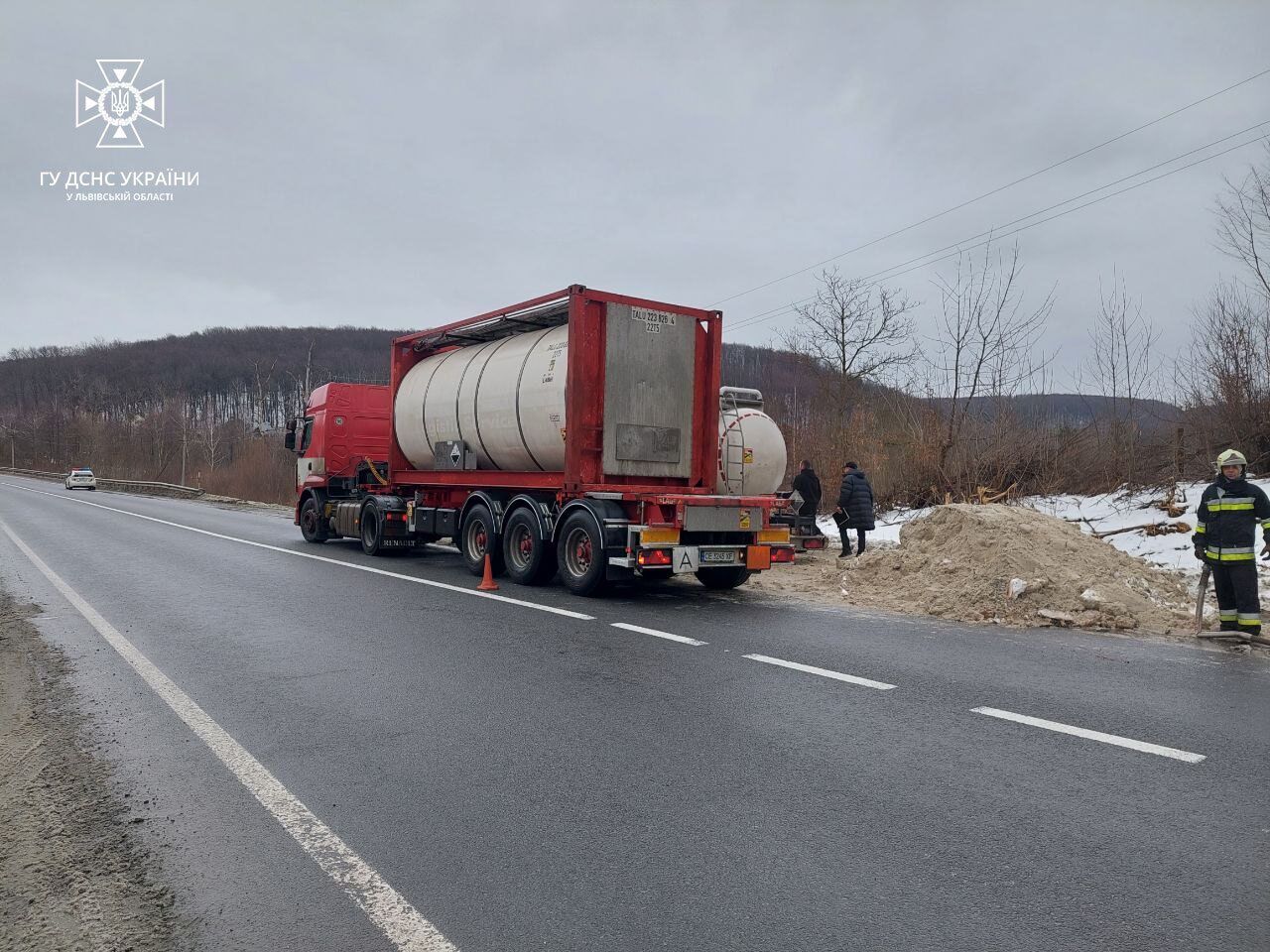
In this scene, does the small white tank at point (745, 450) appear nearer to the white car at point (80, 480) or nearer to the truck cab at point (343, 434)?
the truck cab at point (343, 434)

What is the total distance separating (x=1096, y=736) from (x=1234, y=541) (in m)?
4.66

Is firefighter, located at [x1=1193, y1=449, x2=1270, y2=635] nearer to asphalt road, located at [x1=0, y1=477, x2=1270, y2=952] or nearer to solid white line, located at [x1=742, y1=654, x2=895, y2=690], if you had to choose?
asphalt road, located at [x1=0, y1=477, x2=1270, y2=952]

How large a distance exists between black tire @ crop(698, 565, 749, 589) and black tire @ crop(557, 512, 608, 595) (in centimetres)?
176

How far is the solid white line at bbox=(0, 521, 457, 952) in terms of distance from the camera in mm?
2836

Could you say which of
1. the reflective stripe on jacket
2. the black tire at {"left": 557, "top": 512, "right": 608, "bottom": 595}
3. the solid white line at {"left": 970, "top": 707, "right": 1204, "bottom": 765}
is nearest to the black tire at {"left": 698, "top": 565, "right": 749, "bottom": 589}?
the black tire at {"left": 557, "top": 512, "right": 608, "bottom": 595}

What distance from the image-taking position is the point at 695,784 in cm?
Answer: 415

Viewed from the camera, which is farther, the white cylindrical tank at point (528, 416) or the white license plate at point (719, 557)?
the white cylindrical tank at point (528, 416)

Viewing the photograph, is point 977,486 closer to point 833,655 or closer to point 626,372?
point 626,372

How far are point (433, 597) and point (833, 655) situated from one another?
4887 mm

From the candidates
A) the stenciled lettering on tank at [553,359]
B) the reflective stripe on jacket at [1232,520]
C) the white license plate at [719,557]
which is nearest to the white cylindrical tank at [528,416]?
the stenciled lettering on tank at [553,359]

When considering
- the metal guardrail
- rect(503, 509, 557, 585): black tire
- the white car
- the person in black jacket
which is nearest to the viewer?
rect(503, 509, 557, 585): black tire

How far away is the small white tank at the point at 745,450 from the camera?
11.6 metres

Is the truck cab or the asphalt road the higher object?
the truck cab

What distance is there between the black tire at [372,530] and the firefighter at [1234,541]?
11.5m
